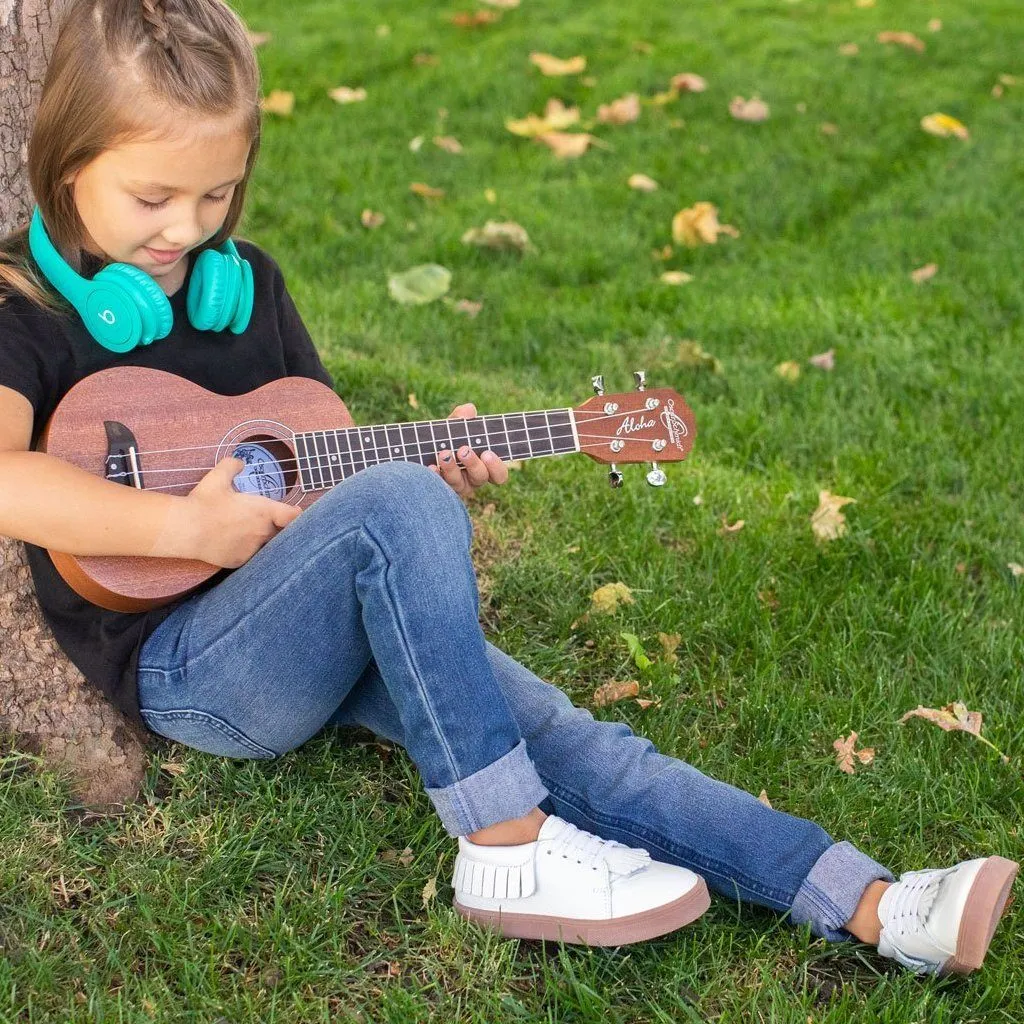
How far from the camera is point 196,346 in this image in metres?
2.43

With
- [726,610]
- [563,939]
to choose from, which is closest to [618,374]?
[726,610]

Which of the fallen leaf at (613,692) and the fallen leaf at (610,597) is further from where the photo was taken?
the fallen leaf at (610,597)

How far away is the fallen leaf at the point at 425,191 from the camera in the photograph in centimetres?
554

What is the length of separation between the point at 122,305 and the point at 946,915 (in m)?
1.76

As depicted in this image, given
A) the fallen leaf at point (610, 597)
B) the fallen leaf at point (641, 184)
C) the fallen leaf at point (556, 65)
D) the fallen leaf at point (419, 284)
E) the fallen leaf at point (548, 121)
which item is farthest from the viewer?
the fallen leaf at point (556, 65)

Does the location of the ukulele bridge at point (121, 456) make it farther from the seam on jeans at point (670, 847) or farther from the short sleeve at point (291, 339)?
the seam on jeans at point (670, 847)

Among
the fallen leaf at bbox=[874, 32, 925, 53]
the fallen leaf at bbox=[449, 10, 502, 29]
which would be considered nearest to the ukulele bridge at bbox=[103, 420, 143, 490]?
the fallen leaf at bbox=[449, 10, 502, 29]

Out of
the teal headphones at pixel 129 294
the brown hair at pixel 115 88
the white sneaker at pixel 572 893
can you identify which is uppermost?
the brown hair at pixel 115 88

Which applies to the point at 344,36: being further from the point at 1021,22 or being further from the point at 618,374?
the point at 1021,22

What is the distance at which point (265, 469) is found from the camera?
2.46 m

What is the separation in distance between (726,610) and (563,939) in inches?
46.0

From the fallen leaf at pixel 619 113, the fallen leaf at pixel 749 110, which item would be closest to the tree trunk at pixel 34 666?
the fallen leaf at pixel 619 113

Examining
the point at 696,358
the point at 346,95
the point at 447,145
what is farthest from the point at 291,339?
the point at 346,95

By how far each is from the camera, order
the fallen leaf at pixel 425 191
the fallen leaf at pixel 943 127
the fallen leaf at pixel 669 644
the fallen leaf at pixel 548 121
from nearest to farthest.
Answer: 1. the fallen leaf at pixel 669 644
2. the fallen leaf at pixel 425 191
3. the fallen leaf at pixel 548 121
4. the fallen leaf at pixel 943 127
